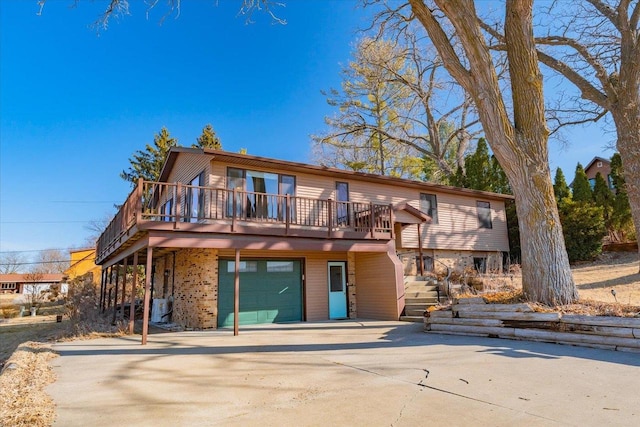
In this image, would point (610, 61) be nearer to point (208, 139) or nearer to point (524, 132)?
point (524, 132)

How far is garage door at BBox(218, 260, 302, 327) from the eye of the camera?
11961 mm

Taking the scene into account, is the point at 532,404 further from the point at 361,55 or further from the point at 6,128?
the point at 6,128

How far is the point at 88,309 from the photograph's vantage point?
14945 mm

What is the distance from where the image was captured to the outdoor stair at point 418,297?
12.0m

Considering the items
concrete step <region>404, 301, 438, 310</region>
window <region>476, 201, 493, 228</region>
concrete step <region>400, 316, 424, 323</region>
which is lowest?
concrete step <region>400, 316, 424, 323</region>

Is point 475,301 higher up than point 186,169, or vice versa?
point 186,169

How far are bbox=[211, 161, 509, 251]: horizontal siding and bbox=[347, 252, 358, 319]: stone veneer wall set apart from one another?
8.00 ft

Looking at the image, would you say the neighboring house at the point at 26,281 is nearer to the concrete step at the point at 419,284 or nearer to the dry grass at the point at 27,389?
the dry grass at the point at 27,389

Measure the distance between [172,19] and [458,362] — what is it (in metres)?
10.0

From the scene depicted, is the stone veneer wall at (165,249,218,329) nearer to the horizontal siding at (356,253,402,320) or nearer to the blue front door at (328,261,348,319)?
the blue front door at (328,261,348,319)

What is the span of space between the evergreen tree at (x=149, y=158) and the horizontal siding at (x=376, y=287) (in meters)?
20.3

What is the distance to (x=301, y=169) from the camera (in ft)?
44.4

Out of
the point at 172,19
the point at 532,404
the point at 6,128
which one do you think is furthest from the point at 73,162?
the point at 532,404

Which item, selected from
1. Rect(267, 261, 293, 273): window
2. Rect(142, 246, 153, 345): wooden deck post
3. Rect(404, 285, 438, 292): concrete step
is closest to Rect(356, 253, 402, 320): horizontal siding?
Rect(404, 285, 438, 292): concrete step
